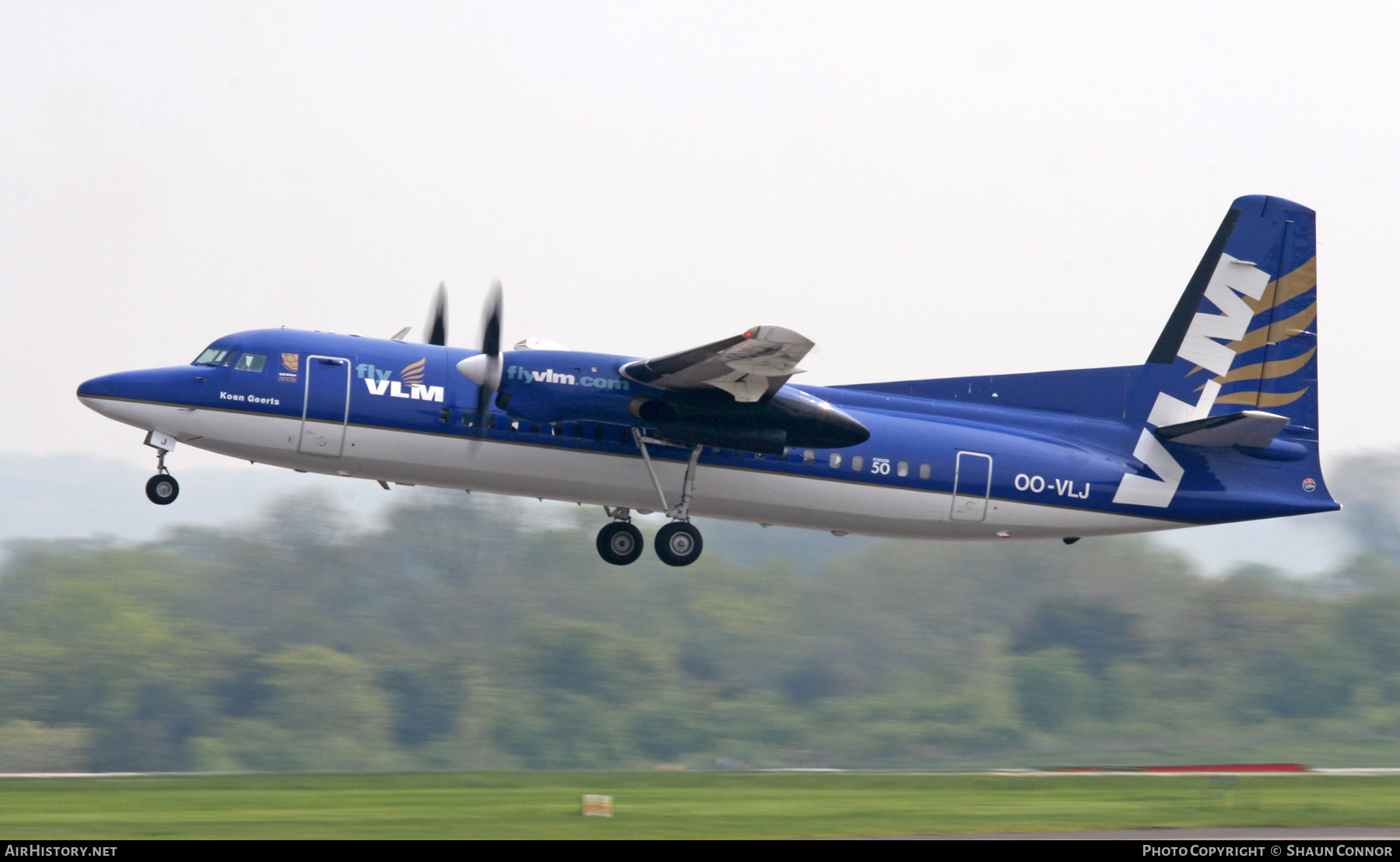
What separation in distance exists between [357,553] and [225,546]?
364 centimetres

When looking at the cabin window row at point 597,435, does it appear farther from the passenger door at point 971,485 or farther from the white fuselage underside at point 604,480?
the passenger door at point 971,485

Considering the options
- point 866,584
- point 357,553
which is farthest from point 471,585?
point 866,584

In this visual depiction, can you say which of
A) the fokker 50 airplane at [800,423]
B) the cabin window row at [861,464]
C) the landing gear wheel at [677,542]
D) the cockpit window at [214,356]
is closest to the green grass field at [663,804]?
the landing gear wheel at [677,542]

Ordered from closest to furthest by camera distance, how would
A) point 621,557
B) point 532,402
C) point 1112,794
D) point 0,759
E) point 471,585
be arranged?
point 532,402 < point 621,557 < point 1112,794 < point 0,759 < point 471,585

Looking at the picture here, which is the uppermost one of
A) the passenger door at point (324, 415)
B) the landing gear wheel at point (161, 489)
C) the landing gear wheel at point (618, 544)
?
the passenger door at point (324, 415)

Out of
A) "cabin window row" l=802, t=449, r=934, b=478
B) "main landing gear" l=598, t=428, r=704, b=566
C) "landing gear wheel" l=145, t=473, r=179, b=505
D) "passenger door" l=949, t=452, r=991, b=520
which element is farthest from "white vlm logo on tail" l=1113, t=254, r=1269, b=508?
"landing gear wheel" l=145, t=473, r=179, b=505

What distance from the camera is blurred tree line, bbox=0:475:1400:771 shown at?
A: 34469mm

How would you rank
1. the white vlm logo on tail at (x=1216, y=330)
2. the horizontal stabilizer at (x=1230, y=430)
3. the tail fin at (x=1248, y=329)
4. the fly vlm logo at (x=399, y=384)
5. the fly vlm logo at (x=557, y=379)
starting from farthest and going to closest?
the tail fin at (x=1248, y=329)
the white vlm logo on tail at (x=1216, y=330)
the horizontal stabilizer at (x=1230, y=430)
the fly vlm logo at (x=399, y=384)
the fly vlm logo at (x=557, y=379)

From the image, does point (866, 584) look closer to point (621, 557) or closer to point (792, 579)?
point (792, 579)

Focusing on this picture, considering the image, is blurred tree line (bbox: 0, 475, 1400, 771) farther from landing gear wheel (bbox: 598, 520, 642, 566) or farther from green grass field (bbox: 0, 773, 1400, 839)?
landing gear wheel (bbox: 598, 520, 642, 566)

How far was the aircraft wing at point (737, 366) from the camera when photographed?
16328 mm

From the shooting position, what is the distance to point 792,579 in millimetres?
36094

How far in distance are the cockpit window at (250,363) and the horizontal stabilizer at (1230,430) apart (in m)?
13.4

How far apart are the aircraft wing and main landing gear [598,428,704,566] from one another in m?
1.02
